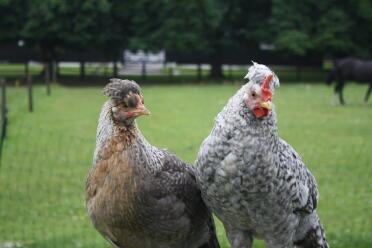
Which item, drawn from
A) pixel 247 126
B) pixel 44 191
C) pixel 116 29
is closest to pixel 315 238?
pixel 247 126

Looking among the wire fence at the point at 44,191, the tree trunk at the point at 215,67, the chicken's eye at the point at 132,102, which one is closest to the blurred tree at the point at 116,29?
the tree trunk at the point at 215,67

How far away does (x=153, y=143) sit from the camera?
13.8 meters

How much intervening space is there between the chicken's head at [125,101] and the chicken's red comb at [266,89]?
90 cm

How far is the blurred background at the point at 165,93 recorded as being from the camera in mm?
9039

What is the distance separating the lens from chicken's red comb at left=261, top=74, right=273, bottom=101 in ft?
12.9

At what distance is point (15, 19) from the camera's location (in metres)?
31.9

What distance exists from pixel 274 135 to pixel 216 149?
0.42m

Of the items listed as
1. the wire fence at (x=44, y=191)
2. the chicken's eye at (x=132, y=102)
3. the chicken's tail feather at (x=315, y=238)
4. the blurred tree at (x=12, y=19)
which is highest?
the blurred tree at (x=12, y=19)

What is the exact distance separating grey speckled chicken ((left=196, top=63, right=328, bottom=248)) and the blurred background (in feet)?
9.13

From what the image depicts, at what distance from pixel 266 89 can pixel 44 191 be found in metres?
6.78

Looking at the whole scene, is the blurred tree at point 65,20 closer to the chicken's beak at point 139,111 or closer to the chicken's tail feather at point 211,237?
the chicken's tail feather at point 211,237

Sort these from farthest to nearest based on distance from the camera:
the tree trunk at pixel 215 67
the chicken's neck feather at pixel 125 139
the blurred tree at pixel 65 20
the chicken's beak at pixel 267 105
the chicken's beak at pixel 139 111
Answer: the tree trunk at pixel 215 67 < the blurred tree at pixel 65 20 < the chicken's neck feather at pixel 125 139 < the chicken's beak at pixel 139 111 < the chicken's beak at pixel 267 105

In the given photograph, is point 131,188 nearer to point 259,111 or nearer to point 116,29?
point 259,111

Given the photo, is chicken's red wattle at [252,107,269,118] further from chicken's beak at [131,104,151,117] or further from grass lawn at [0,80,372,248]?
grass lawn at [0,80,372,248]
